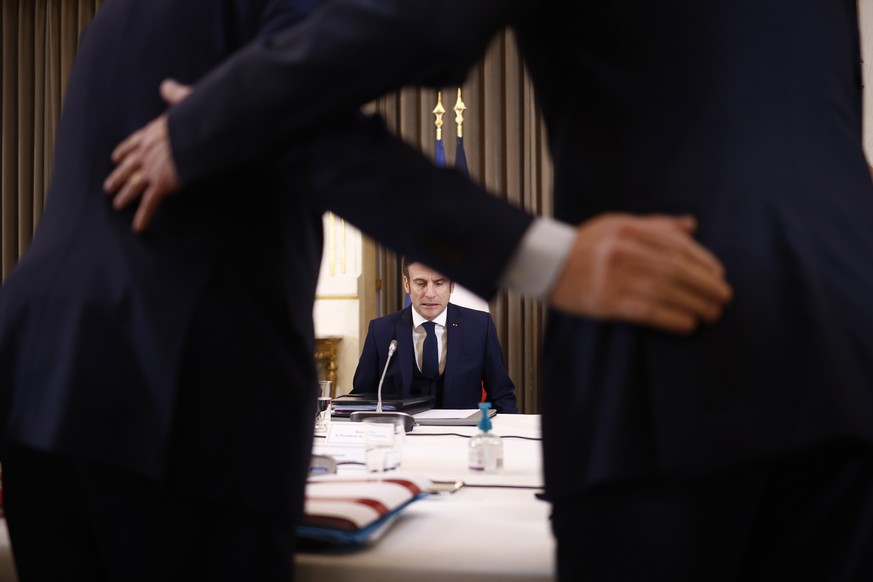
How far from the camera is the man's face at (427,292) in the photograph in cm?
434

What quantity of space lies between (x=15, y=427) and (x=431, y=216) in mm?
486

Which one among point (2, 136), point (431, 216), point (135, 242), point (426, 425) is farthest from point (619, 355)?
point (2, 136)

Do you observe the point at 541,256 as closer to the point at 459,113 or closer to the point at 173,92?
the point at 173,92

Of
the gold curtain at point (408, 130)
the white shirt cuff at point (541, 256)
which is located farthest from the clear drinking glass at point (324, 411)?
the gold curtain at point (408, 130)

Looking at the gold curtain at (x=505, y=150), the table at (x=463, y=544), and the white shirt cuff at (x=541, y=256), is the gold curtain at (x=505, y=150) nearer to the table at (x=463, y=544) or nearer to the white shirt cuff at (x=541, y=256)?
the table at (x=463, y=544)

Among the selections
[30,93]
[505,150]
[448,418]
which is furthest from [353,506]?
[30,93]

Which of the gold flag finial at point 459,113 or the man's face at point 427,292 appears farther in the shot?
the gold flag finial at point 459,113

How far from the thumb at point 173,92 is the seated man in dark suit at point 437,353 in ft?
11.2

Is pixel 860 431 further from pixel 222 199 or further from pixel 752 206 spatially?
pixel 222 199

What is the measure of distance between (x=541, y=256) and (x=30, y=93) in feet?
21.2

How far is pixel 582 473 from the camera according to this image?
0.71m

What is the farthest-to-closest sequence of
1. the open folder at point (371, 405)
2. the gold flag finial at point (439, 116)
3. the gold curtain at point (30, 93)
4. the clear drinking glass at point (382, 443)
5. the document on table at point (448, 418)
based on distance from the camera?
the gold curtain at point (30, 93) < the gold flag finial at point (439, 116) < the open folder at point (371, 405) < the document on table at point (448, 418) < the clear drinking glass at point (382, 443)

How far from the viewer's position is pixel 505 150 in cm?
558

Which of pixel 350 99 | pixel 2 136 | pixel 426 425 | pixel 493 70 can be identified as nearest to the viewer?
pixel 350 99
